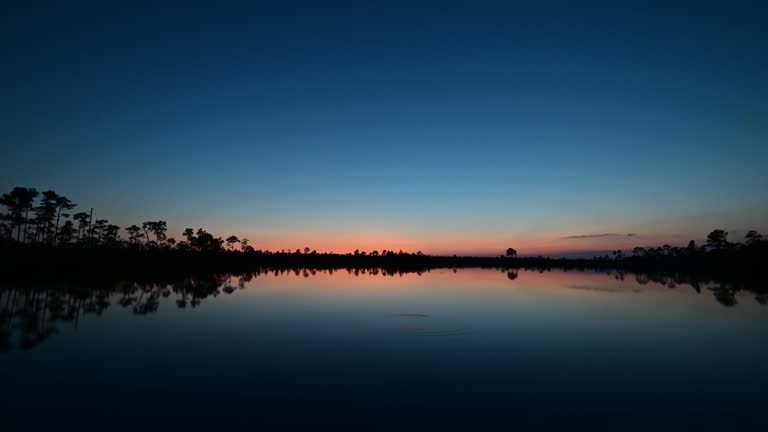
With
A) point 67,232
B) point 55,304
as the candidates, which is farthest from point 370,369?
point 67,232

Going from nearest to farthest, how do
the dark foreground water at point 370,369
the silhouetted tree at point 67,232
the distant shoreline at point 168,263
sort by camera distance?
1. the dark foreground water at point 370,369
2. the distant shoreline at point 168,263
3. the silhouetted tree at point 67,232

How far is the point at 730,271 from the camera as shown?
287 ft

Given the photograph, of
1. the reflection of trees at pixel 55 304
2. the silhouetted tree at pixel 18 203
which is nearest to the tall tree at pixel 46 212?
the silhouetted tree at pixel 18 203

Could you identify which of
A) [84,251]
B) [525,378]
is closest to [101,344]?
[525,378]

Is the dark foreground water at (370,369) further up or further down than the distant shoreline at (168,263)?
further down

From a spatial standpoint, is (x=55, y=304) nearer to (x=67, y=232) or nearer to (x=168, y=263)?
(x=168, y=263)

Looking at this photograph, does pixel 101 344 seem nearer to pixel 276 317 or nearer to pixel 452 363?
pixel 276 317

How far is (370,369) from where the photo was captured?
11.4 m

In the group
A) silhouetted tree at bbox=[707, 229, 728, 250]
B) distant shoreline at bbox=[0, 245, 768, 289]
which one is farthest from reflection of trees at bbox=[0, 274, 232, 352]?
silhouetted tree at bbox=[707, 229, 728, 250]

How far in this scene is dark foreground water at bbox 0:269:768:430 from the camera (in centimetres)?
813

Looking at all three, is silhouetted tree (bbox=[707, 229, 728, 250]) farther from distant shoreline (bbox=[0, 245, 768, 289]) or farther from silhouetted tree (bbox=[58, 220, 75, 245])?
silhouetted tree (bbox=[58, 220, 75, 245])

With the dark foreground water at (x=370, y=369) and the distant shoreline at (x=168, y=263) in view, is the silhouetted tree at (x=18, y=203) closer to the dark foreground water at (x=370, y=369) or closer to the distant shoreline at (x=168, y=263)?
the distant shoreline at (x=168, y=263)

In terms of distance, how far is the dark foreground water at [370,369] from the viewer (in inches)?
320

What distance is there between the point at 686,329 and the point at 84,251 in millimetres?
66392
